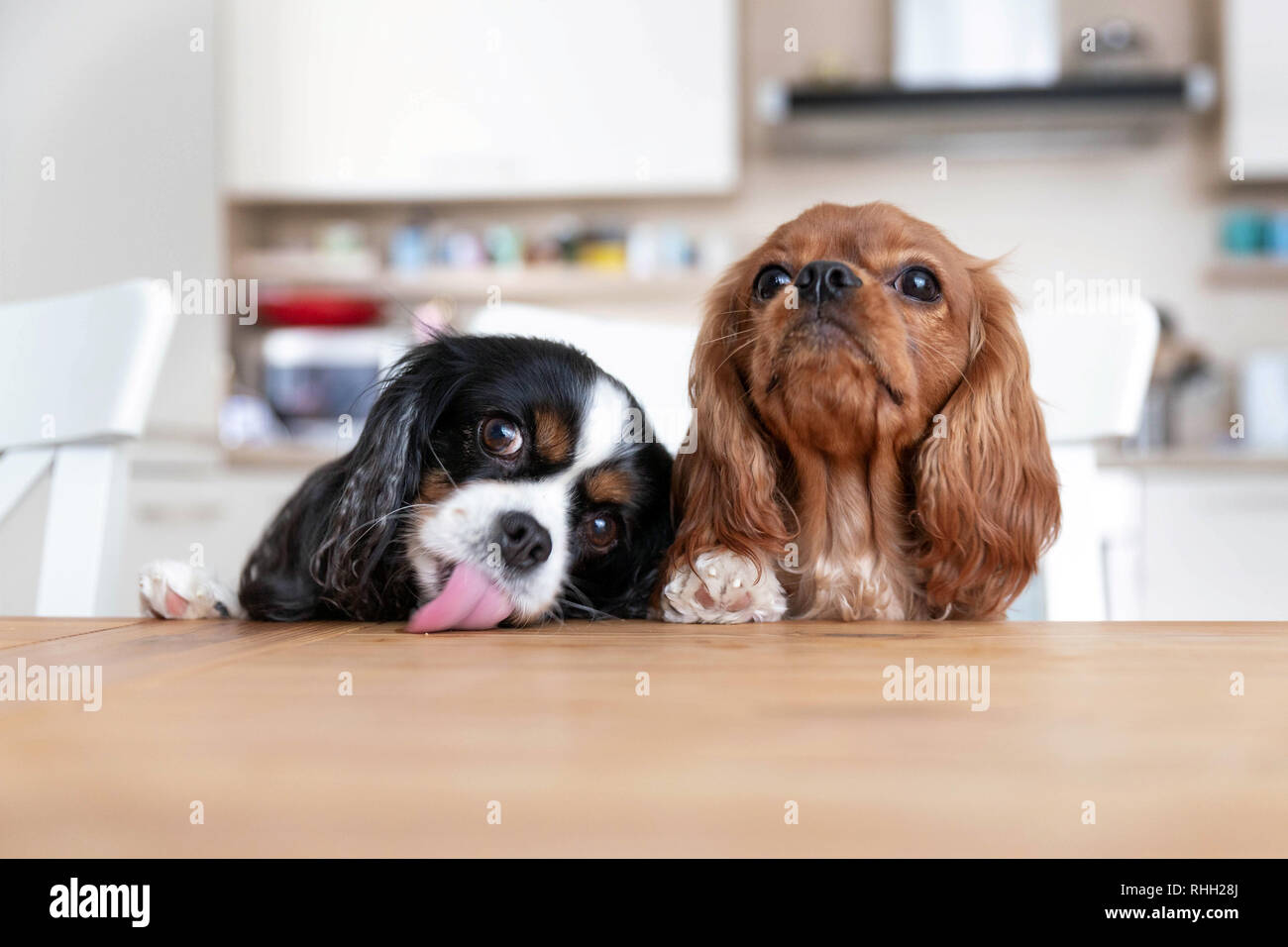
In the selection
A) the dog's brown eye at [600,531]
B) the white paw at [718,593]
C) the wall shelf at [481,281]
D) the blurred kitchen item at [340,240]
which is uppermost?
the blurred kitchen item at [340,240]

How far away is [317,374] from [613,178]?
1.31m

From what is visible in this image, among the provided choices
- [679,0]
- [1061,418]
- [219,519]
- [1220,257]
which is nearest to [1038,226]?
[1220,257]

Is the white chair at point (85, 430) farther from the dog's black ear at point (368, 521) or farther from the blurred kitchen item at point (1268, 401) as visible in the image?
the blurred kitchen item at point (1268, 401)

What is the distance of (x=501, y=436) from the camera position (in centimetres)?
117

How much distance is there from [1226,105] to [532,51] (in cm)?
244

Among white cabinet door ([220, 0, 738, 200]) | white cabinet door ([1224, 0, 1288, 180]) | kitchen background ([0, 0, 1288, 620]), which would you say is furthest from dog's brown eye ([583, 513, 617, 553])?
white cabinet door ([1224, 0, 1288, 180])

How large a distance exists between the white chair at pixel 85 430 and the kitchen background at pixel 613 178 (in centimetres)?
218

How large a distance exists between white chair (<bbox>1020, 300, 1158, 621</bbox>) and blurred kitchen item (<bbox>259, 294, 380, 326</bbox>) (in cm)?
300

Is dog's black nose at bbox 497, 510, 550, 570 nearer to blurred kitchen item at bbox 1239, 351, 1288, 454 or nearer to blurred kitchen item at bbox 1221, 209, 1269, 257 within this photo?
blurred kitchen item at bbox 1239, 351, 1288, 454

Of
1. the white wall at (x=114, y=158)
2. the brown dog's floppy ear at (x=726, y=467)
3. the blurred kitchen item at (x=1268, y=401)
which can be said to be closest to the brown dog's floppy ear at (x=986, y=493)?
the brown dog's floppy ear at (x=726, y=467)

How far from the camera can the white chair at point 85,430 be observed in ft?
4.13

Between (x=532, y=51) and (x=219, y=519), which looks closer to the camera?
(x=219, y=519)
